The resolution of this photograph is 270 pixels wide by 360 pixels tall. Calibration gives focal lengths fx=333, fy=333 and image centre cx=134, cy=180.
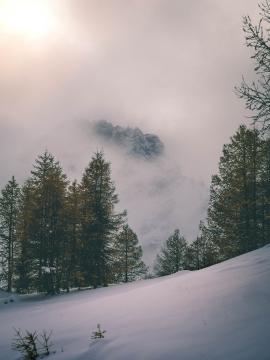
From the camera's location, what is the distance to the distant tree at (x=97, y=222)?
86.4 feet

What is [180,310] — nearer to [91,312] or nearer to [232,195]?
[91,312]

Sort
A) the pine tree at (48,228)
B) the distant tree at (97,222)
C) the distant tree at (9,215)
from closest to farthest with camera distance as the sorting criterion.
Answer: the pine tree at (48,228)
the distant tree at (97,222)
the distant tree at (9,215)

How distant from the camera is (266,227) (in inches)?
995

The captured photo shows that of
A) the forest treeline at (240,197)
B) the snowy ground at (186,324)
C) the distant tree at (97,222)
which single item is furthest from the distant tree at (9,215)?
the snowy ground at (186,324)

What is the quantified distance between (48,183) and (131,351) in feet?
73.2

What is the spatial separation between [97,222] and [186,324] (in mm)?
21386

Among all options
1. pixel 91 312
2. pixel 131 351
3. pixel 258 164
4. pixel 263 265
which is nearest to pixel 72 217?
pixel 258 164

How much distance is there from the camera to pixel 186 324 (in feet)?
18.8

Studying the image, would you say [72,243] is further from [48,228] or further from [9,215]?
[9,215]

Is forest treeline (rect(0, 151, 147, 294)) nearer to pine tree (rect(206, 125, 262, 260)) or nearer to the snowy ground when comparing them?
pine tree (rect(206, 125, 262, 260))

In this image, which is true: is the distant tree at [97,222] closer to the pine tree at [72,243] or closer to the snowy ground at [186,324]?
the pine tree at [72,243]

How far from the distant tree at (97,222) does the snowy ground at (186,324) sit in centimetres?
1718

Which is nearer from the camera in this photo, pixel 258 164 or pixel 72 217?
pixel 258 164

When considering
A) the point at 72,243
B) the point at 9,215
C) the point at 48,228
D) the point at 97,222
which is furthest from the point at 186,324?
the point at 9,215
